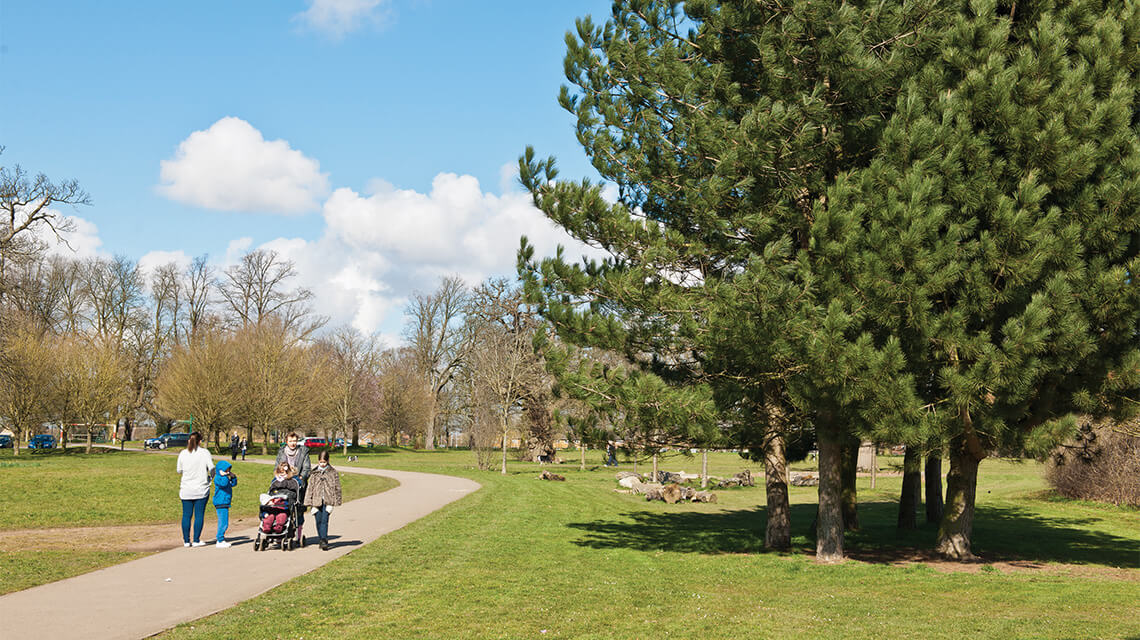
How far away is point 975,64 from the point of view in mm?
10836

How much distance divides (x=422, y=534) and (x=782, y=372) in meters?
7.37

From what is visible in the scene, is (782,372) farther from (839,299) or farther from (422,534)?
(422,534)

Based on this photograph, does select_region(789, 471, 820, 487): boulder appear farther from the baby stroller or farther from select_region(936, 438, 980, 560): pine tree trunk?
the baby stroller

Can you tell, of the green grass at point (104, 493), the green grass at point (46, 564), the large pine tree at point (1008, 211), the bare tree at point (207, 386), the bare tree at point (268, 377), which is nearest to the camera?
the green grass at point (46, 564)

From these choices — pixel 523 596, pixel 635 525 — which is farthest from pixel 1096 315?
pixel 635 525

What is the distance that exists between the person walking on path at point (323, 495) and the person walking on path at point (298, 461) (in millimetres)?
156

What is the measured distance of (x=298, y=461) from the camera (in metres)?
13.0

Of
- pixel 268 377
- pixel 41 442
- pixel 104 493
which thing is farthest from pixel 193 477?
pixel 41 442

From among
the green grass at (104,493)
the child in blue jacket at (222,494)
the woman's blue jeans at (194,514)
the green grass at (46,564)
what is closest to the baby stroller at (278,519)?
the child in blue jacket at (222,494)

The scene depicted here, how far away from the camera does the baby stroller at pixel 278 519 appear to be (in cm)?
1237

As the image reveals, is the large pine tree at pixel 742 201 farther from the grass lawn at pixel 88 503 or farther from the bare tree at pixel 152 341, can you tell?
the bare tree at pixel 152 341

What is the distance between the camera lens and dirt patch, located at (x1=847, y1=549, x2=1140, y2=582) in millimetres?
12359

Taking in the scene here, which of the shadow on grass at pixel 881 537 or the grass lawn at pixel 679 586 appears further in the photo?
the shadow on grass at pixel 881 537

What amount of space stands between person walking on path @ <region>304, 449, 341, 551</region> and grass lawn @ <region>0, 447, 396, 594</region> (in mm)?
2584
